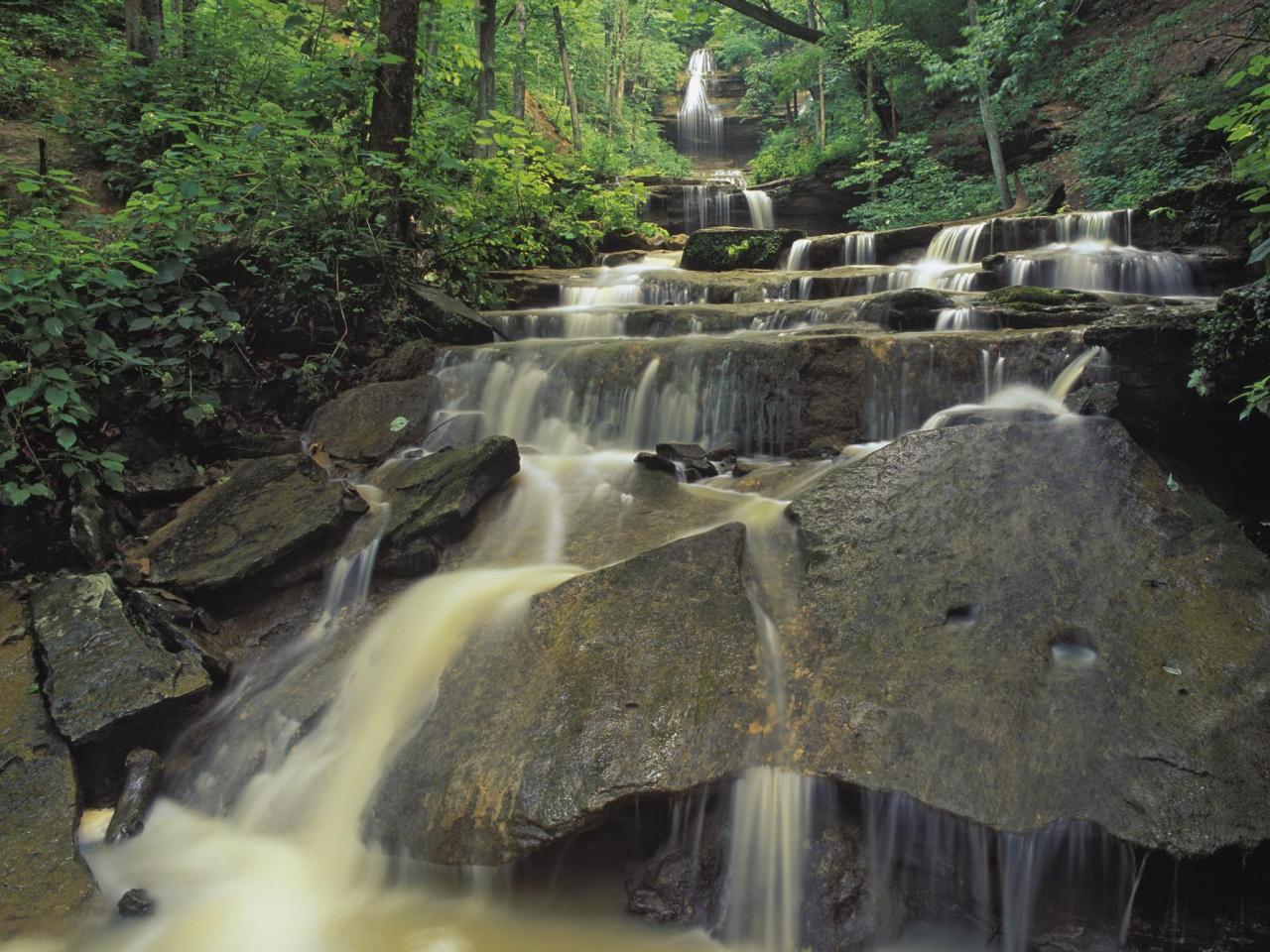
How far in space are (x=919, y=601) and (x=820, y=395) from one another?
2578 mm

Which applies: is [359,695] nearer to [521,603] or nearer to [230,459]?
[521,603]

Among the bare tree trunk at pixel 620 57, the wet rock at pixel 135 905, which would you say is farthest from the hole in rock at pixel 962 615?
the bare tree trunk at pixel 620 57

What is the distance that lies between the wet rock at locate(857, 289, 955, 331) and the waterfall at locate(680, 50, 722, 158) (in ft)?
101

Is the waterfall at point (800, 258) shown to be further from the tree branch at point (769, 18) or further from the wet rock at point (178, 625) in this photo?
the wet rock at point (178, 625)

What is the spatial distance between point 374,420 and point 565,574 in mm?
3035

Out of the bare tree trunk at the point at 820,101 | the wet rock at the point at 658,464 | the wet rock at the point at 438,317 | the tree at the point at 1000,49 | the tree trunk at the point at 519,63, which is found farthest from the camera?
the bare tree trunk at the point at 820,101

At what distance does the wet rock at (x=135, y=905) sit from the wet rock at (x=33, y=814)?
0.47ft

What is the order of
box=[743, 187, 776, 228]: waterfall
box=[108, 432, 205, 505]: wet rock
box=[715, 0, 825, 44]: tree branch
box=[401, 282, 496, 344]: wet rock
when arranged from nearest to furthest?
box=[108, 432, 205, 505]: wet rock → box=[401, 282, 496, 344]: wet rock → box=[715, 0, 825, 44]: tree branch → box=[743, 187, 776, 228]: waterfall

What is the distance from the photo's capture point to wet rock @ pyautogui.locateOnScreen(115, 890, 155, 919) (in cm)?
290

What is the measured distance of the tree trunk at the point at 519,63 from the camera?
15.5m

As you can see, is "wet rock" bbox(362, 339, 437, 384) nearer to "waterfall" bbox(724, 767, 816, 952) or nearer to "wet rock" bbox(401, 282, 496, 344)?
"wet rock" bbox(401, 282, 496, 344)

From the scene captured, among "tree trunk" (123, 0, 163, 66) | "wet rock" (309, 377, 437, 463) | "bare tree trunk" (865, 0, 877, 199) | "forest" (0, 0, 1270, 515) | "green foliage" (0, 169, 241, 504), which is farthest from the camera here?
"bare tree trunk" (865, 0, 877, 199)

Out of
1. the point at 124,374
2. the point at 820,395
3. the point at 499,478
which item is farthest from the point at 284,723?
the point at 820,395

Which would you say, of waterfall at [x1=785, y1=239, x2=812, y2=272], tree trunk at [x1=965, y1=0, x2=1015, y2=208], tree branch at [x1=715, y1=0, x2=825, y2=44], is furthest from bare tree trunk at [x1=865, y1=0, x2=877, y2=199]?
waterfall at [x1=785, y1=239, x2=812, y2=272]
